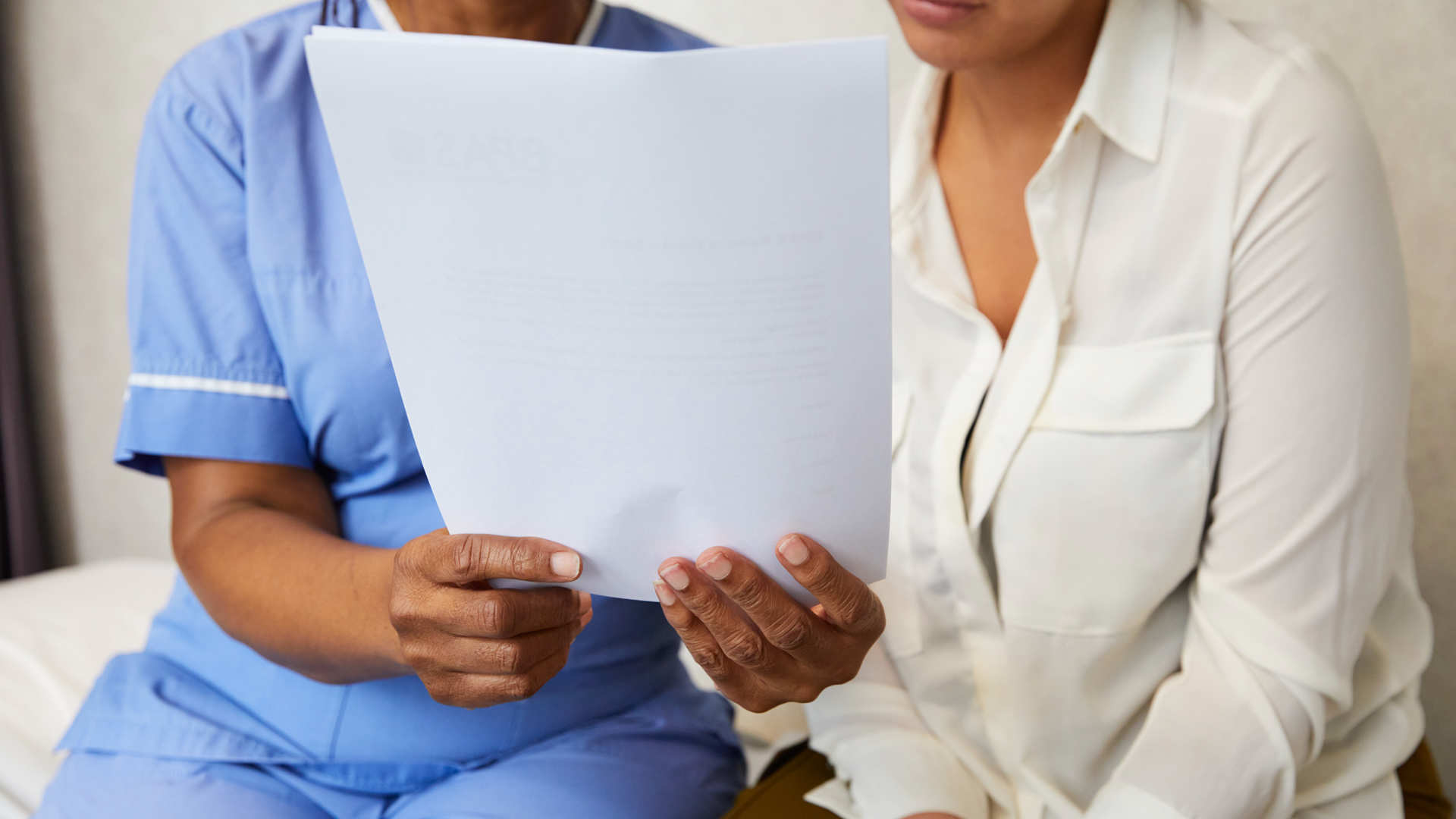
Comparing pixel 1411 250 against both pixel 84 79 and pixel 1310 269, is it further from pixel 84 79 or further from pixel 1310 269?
pixel 84 79

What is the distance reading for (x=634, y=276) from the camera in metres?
0.51

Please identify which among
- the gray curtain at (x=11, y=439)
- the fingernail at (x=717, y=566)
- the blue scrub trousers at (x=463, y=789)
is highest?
the fingernail at (x=717, y=566)

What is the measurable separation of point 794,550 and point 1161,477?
365 millimetres

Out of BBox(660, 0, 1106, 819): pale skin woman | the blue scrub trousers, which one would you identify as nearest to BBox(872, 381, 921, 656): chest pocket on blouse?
BBox(660, 0, 1106, 819): pale skin woman

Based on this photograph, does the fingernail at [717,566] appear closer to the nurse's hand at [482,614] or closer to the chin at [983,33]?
the nurse's hand at [482,614]

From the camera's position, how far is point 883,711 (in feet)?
3.05

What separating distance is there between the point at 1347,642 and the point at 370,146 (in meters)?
0.73

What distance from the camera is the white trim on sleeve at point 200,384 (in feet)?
2.81

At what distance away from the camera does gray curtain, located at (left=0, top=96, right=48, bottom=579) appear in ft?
6.35

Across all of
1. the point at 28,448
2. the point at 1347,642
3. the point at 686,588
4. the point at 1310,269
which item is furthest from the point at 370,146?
the point at 28,448

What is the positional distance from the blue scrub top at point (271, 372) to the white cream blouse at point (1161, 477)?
308 mm

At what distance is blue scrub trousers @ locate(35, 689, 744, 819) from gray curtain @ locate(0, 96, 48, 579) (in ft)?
4.40

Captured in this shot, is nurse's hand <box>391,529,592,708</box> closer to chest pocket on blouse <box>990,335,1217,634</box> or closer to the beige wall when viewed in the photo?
chest pocket on blouse <box>990,335,1217,634</box>

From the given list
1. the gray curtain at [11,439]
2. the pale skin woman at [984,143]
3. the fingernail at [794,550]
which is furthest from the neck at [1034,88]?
the gray curtain at [11,439]
